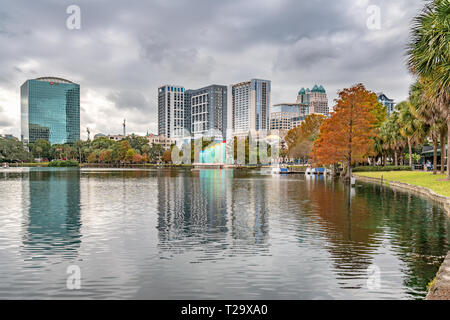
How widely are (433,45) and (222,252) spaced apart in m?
18.2

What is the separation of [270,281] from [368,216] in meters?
12.5

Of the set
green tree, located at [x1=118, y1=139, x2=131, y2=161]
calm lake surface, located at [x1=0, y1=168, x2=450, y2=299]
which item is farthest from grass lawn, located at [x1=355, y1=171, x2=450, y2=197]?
green tree, located at [x1=118, y1=139, x2=131, y2=161]

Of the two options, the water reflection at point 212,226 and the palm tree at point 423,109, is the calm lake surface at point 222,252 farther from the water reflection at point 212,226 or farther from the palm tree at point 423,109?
the palm tree at point 423,109

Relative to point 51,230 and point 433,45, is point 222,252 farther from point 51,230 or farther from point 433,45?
point 433,45

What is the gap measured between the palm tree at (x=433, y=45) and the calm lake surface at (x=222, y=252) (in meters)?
8.00

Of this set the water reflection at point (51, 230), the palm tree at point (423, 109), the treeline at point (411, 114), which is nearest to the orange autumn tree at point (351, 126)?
the treeline at point (411, 114)

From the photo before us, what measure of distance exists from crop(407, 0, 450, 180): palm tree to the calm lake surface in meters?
8.00

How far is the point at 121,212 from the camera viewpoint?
22.1 metres

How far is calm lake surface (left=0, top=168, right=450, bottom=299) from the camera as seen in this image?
360 inches

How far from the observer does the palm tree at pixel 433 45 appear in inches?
828

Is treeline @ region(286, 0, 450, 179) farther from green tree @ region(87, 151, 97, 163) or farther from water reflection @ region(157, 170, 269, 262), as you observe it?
green tree @ region(87, 151, 97, 163)

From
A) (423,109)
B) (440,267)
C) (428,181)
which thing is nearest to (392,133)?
(423,109)

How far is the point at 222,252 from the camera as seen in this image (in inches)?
498

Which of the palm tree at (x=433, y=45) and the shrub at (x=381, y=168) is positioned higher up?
the palm tree at (x=433, y=45)
